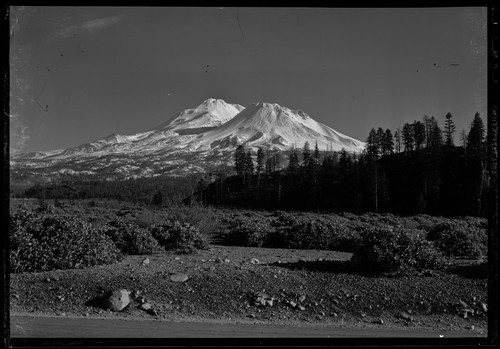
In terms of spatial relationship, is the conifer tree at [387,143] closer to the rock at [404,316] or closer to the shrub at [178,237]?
the shrub at [178,237]

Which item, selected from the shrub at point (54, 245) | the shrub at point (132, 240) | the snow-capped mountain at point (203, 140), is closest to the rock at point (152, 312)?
the shrub at point (54, 245)

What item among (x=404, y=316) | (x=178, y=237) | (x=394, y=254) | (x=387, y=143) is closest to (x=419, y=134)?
(x=387, y=143)

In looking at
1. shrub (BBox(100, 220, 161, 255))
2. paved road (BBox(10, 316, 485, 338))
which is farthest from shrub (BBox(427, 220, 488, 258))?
shrub (BBox(100, 220, 161, 255))

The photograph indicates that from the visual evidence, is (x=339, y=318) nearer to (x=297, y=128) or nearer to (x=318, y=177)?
(x=318, y=177)

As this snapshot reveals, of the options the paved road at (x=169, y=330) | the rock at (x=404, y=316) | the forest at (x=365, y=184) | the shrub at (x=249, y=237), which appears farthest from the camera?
the forest at (x=365, y=184)

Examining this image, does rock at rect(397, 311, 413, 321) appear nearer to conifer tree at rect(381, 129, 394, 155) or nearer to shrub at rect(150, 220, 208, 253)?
shrub at rect(150, 220, 208, 253)

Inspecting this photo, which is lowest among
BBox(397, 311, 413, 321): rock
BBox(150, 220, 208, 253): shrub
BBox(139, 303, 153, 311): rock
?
BBox(397, 311, 413, 321): rock
